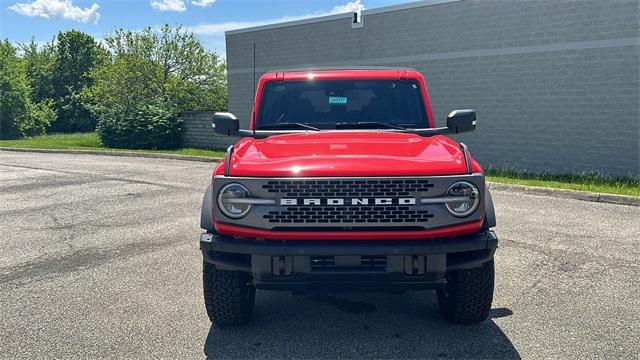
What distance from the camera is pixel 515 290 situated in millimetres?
4797

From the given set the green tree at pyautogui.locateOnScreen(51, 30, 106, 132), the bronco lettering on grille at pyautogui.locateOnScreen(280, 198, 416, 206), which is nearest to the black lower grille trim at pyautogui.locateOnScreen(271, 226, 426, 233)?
the bronco lettering on grille at pyautogui.locateOnScreen(280, 198, 416, 206)

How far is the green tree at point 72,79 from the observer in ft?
164

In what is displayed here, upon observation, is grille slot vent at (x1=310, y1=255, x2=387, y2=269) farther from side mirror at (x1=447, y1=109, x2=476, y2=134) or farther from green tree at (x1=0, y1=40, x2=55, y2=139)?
green tree at (x1=0, y1=40, x2=55, y2=139)

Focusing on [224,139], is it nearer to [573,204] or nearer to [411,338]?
[573,204]

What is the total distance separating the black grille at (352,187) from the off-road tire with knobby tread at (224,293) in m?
0.80

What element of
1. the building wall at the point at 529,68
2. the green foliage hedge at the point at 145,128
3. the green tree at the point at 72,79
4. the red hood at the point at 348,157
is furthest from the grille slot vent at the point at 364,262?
the green tree at the point at 72,79

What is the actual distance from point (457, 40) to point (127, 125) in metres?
14.4

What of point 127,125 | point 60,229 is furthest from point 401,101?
point 127,125

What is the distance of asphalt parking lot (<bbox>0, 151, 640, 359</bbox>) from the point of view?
3627 millimetres

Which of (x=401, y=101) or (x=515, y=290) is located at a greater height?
(x=401, y=101)

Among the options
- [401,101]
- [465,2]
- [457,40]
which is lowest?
[401,101]

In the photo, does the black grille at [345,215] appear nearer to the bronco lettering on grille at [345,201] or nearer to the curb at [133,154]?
the bronco lettering on grille at [345,201]

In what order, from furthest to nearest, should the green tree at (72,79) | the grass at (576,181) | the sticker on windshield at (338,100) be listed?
the green tree at (72,79) → the grass at (576,181) → the sticker on windshield at (338,100)

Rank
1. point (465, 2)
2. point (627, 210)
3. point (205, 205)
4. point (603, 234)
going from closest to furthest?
1. point (205, 205)
2. point (603, 234)
3. point (627, 210)
4. point (465, 2)
